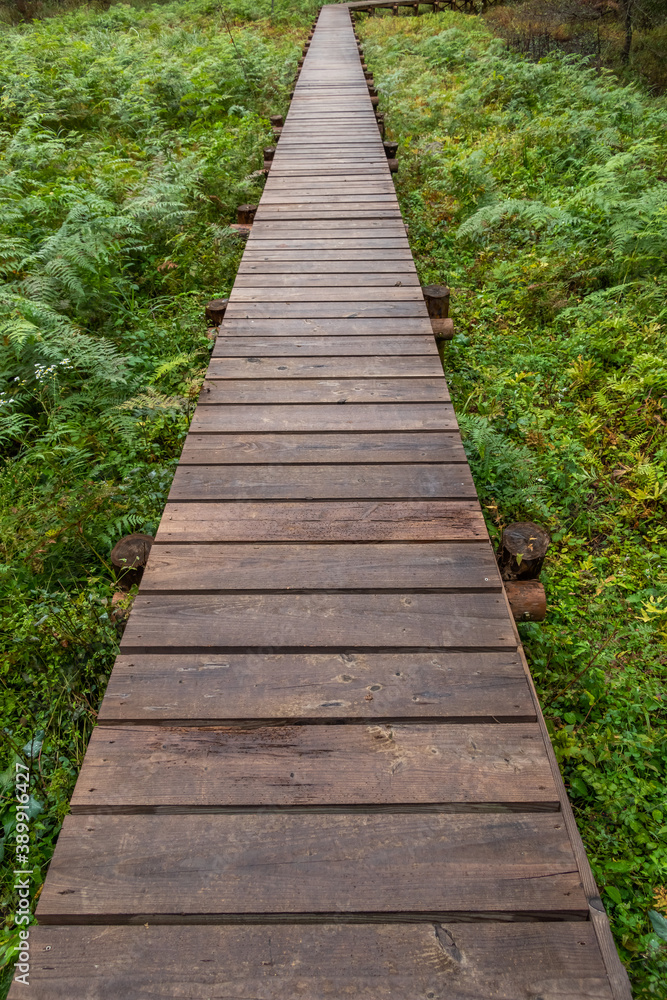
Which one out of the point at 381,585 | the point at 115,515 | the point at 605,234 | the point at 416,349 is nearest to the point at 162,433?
the point at 115,515

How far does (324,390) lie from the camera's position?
10.5ft

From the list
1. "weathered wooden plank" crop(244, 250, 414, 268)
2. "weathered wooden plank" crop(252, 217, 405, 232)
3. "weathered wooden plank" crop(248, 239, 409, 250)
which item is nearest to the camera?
"weathered wooden plank" crop(244, 250, 414, 268)

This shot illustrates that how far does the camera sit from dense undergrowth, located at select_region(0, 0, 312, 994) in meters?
2.62

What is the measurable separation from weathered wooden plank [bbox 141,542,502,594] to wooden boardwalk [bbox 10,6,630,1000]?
0.01 meters

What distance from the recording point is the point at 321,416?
303 cm

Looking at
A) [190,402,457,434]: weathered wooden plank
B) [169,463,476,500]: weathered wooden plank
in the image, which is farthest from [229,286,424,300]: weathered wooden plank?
[169,463,476,500]: weathered wooden plank

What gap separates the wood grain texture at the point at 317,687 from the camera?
1.77m

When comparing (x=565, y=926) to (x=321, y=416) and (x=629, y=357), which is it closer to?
(x=321, y=416)

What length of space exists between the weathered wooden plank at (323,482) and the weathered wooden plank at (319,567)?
0.31 metres

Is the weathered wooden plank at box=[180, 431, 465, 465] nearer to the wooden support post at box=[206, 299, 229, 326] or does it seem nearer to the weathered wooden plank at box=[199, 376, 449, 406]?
the weathered wooden plank at box=[199, 376, 449, 406]

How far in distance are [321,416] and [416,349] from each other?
917 mm

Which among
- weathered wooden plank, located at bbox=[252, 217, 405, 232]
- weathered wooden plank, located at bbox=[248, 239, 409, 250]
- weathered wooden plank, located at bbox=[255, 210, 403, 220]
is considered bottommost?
weathered wooden plank, located at bbox=[248, 239, 409, 250]

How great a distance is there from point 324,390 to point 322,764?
2110mm

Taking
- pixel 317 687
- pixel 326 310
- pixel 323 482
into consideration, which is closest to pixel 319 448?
pixel 323 482
